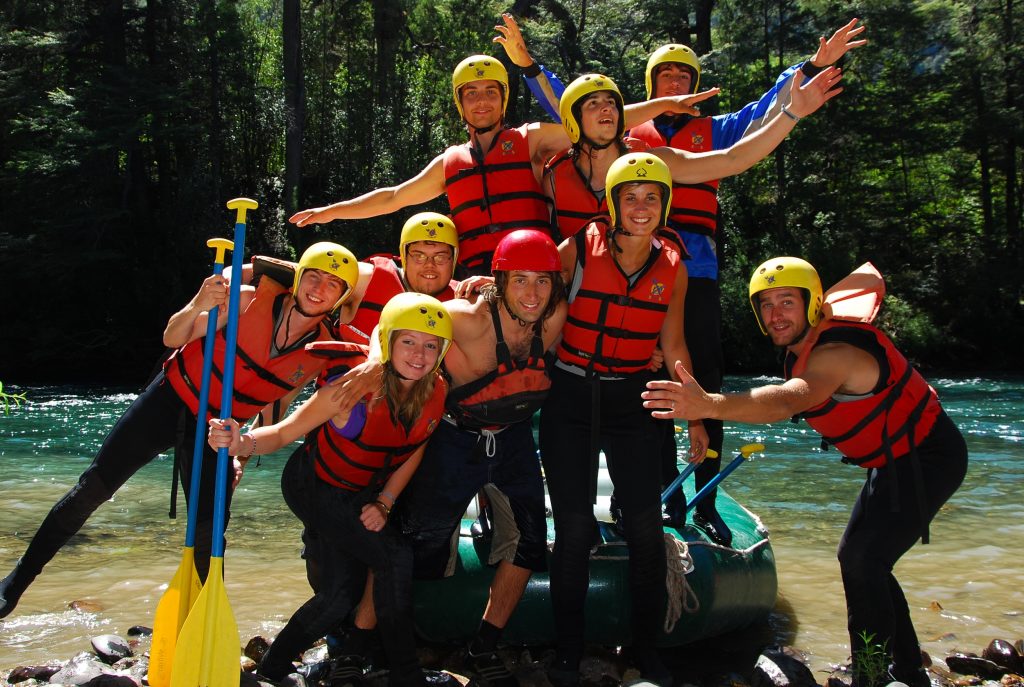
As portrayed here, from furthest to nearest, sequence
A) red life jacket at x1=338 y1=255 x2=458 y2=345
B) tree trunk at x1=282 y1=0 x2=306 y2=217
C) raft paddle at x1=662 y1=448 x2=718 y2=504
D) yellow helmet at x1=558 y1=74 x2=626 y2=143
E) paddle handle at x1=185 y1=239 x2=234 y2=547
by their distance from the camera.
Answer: tree trunk at x1=282 y1=0 x2=306 y2=217
raft paddle at x1=662 y1=448 x2=718 y2=504
red life jacket at x1=338 y1=255 x2=458 y2=345
yellow helmet at x1=558 y1=74 x2=626 y2=143
paddle handle at x1=185 y1=239 x2=234 y2=547

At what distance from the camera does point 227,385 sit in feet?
12.7

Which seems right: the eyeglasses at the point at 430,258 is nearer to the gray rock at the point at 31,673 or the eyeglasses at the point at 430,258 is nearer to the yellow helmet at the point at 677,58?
the yellow helmet at the point at 677,58

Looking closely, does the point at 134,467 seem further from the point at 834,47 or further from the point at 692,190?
the point at 834,47

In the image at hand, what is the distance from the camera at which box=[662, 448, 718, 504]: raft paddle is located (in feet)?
15.3

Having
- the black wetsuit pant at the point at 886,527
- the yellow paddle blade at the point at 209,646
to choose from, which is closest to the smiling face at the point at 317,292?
the yellow paddle blade at the point at 209,646

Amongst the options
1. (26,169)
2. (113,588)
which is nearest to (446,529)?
(113,588)

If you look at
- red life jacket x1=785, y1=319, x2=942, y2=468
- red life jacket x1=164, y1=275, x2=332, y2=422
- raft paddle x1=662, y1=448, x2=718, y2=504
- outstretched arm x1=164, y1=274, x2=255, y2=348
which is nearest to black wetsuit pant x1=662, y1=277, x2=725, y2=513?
raft paddle x1=662, y1=448, x2=718, y2=504

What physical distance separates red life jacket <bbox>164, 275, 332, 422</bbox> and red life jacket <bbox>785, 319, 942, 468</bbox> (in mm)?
2058

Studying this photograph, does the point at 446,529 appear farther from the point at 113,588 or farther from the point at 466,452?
the point at 113,588

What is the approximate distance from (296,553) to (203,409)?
2.78m

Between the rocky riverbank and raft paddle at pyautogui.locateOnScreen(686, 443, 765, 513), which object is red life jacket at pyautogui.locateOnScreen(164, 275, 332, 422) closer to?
the rocky riverbank

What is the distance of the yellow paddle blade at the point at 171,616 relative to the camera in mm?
A: 3889

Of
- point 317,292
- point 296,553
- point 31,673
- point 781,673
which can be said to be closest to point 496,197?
point 317,292

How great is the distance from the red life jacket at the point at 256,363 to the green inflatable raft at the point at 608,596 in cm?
114
